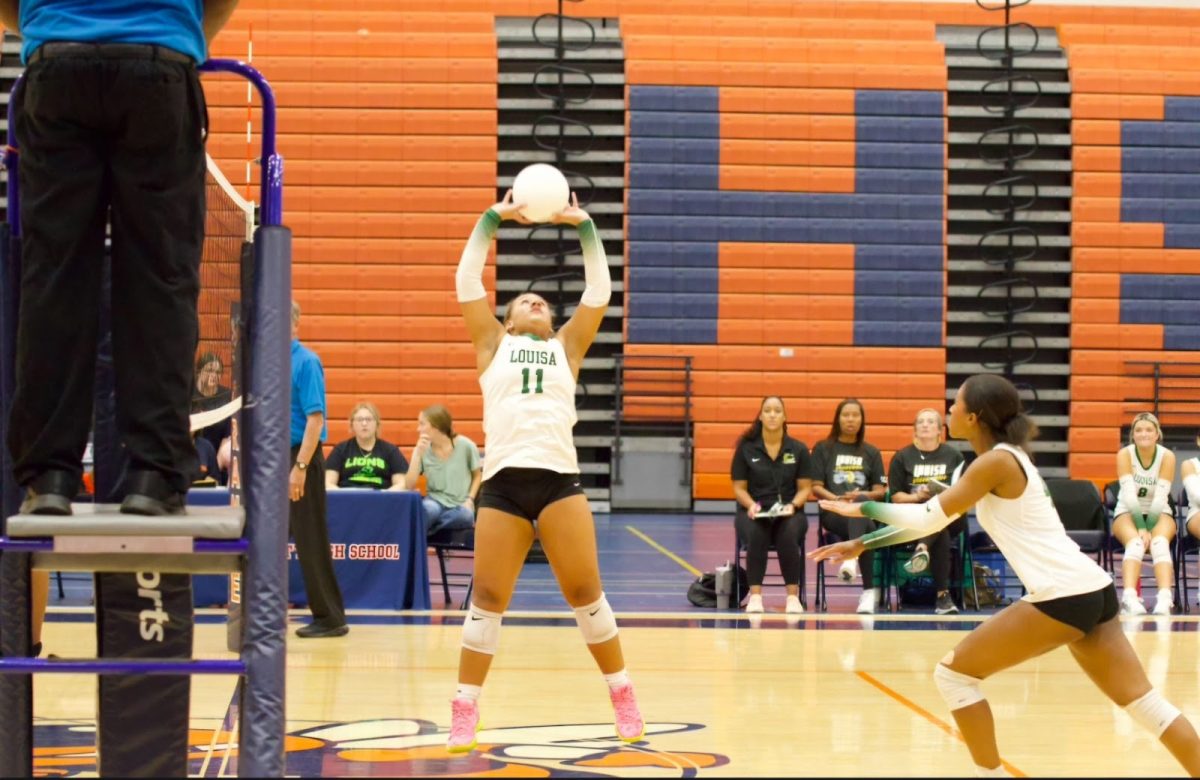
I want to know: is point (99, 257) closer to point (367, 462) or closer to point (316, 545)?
point (316, 545)

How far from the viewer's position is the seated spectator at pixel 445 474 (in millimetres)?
9625

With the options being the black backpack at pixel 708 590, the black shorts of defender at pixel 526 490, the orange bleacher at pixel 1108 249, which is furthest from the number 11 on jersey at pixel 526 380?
the orange bleacher at pixel 1108 249

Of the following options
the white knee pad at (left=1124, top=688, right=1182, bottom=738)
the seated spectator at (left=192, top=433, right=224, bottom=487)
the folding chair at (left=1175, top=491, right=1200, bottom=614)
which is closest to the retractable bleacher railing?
the white knee pad at (left=1124, top=688, right=1182, bottom=738)

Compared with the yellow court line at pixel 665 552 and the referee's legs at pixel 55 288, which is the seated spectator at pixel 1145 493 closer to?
the yellow court line at pixel 665 552

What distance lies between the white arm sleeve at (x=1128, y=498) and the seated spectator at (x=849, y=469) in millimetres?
1700

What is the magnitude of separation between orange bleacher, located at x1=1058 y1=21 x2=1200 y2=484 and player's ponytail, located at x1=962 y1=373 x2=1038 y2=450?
39.7 feet

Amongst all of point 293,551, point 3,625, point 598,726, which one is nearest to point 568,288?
point 293,551

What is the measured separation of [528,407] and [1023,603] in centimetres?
194

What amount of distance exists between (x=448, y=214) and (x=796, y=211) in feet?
13.7

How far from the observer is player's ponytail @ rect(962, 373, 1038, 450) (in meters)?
4.70

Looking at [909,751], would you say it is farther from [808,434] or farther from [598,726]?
[808,434]

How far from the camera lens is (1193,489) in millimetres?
9555

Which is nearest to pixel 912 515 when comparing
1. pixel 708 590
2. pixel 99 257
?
pixel 99 257

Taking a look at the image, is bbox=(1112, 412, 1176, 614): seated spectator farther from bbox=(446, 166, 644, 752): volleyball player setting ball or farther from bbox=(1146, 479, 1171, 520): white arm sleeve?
bbox=(446, 166, 644, 752): volleyball player setting ball
